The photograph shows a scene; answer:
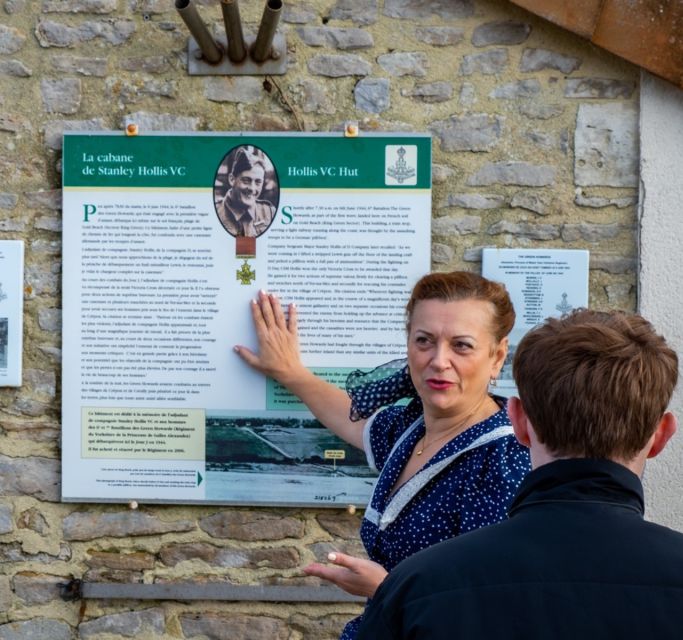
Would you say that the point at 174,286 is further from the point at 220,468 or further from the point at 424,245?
the point at 424,245

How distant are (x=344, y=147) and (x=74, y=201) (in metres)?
1.15

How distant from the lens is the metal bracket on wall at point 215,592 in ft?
12.5

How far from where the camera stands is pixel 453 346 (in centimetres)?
279

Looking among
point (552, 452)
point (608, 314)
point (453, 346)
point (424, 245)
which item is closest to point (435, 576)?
point (552, 452)

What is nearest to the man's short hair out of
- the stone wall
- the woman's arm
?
the woman's arm

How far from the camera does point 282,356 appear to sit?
3.80m

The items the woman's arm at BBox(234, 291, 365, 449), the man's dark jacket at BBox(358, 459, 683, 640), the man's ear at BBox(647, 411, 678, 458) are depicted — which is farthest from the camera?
the woman's arm at BBox(234, 291, 365, 449)

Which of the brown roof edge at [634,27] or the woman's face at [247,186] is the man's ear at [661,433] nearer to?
the brown roof edge at [634,27]

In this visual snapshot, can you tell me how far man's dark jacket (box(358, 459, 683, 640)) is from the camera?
138cm

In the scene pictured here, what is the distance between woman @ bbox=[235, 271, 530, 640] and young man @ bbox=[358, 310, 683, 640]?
2.39 feet

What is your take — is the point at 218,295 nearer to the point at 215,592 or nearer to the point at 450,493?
the point at 215,592

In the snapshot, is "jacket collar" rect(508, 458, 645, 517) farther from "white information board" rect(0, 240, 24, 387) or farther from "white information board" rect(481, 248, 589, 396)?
"white information board" rect(0, 240, 24, 387)

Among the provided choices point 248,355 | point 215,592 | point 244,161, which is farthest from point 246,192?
point 215,592

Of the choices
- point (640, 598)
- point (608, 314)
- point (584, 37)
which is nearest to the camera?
point (640, 598)
